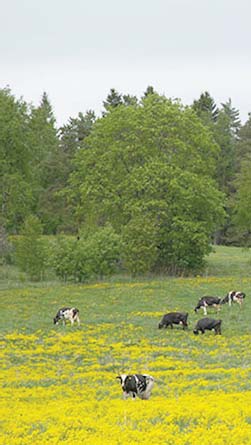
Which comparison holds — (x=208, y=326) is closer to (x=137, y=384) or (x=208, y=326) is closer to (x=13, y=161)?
(x=137, y=384)

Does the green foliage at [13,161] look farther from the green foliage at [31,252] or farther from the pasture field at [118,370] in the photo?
the pasture field at [118,370]

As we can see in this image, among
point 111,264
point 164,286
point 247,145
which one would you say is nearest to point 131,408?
point 164,286

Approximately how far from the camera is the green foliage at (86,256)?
5325cm

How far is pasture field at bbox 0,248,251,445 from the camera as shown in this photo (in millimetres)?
13336

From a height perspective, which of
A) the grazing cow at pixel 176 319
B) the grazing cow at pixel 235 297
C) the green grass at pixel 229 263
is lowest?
the grazing cow at pixel 176 319

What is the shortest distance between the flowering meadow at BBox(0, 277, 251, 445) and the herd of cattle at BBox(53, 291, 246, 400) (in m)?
0.40

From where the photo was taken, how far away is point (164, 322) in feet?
110

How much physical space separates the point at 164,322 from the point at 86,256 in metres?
20.2

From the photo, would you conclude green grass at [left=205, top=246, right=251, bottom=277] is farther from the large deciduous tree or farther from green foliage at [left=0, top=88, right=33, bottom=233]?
green foliage at [left=0, top=88, right=33, bottom=233]

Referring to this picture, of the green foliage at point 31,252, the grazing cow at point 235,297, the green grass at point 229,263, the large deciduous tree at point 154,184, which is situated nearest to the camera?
the grazing cow at point 235,297

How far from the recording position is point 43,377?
22.5m

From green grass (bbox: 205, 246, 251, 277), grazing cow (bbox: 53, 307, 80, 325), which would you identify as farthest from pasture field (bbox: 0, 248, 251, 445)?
green grass (bbox: 205, 246, 251, 277)

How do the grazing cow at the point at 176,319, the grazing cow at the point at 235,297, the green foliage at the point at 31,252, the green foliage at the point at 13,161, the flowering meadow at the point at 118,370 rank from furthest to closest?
the green foliage at the point at 13,161, the green foliage at the point at 31,252, the grazing cow at the point at 235,297, the grazing cow at the point at 176,319, the flowering meadow at the point at 118,370

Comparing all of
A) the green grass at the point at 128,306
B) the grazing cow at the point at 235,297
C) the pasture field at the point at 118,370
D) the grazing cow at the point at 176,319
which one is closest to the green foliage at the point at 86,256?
the green grass at the point at 128,306
